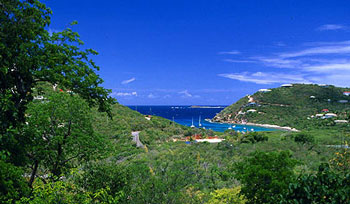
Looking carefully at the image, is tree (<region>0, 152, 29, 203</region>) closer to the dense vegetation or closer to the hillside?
the dense vegetation

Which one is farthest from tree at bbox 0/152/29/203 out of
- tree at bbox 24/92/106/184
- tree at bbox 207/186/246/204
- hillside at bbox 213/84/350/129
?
hillside at bbox 213/84/350/129

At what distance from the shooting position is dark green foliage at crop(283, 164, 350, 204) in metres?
3.78

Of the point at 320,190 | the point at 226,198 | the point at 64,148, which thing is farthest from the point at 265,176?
the point at 64,148

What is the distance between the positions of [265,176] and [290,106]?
9929 cm

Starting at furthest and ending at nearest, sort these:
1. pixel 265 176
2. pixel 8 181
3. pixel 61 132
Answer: pixel 265 176, pixel 61 132, pixel 8 181

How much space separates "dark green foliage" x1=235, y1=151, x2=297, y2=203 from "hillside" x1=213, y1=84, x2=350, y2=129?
74.3 metres

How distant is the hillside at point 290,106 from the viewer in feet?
287

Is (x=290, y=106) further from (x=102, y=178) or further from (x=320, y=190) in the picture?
(x=320, y=190)

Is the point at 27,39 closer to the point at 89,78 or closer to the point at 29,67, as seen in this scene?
the point at 29,67

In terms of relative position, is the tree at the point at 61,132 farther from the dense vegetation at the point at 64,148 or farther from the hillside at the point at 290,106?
the hillside at the point at 290,106

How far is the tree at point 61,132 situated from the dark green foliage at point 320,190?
5483 millimetres

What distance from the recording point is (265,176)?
9.51m

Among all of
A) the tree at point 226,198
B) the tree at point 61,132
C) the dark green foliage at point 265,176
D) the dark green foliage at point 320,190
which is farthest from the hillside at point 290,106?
the dark green foliage at point 320,190

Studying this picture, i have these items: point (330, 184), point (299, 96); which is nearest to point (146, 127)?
point (330, 184)
